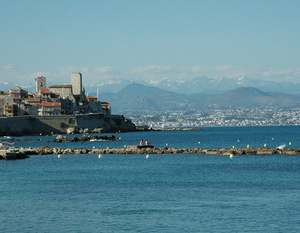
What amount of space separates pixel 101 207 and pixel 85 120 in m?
110

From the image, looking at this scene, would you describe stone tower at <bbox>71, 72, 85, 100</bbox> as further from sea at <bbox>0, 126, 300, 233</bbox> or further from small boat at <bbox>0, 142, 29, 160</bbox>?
sea at <bbox>0, 126, 300, 233</bbox>

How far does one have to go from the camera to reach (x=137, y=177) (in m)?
47.3

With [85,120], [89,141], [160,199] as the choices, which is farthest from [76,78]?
[160,199]

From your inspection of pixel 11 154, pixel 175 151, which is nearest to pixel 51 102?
pixel 175 151

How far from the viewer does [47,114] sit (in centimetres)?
13912

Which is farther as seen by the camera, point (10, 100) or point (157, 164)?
point (10, 100)

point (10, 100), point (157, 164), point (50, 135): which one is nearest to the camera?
point (157, 164)

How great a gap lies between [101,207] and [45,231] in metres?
5.55

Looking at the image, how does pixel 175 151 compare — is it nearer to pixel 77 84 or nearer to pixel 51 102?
pixel 51 102

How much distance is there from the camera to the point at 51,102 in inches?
5694

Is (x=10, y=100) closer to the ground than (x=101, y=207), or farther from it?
farther from it

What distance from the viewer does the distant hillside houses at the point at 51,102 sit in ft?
458

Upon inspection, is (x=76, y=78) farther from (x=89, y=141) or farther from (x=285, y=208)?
(x=285, y=208)

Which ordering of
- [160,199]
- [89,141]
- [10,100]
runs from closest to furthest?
[160,199] → [89,141] → [10,100]
